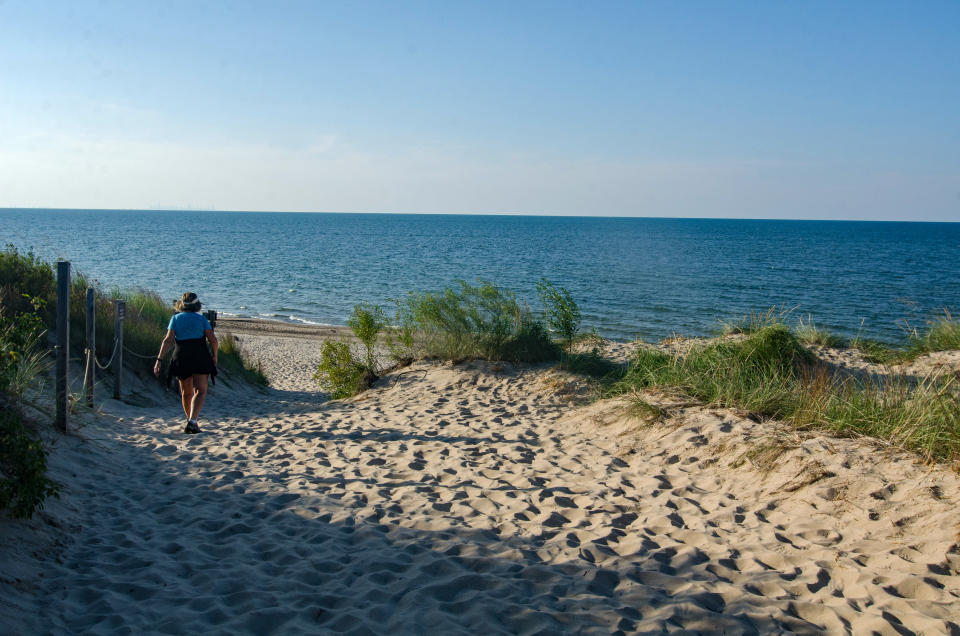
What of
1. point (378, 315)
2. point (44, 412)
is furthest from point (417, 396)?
point (44, 412)

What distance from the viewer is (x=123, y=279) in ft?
123

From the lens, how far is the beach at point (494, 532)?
11.4 feet

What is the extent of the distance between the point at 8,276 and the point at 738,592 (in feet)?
37.0

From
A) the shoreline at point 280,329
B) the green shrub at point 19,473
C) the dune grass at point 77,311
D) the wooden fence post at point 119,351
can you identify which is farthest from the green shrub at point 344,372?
the shoreline at point 280,329

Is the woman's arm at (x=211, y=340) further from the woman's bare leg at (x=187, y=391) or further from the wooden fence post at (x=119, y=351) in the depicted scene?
the wooden fence post at (x=119, y=351)

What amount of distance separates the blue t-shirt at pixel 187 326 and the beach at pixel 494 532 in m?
1.28

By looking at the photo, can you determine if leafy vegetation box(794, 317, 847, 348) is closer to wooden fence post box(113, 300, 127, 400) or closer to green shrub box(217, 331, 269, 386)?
green shrub box(217, 331, 269, 386)

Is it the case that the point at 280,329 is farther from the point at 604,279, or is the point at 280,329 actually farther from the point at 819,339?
the point at 604,279

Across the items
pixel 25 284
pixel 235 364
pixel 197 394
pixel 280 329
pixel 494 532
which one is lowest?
pixel 280 329

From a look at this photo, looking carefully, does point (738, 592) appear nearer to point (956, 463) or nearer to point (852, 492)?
point (852, 492)

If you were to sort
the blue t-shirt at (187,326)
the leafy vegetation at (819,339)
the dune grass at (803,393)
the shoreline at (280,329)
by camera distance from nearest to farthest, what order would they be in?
the dune grass at (803,393) → the blue t-shirt at (187,326) → the leafy vegetation at (819,339) → the shoreline at (280,329)

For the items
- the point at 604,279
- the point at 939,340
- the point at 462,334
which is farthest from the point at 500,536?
the point at 604,279

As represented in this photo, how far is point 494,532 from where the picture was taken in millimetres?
4742

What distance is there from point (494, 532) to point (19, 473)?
10.6ft
